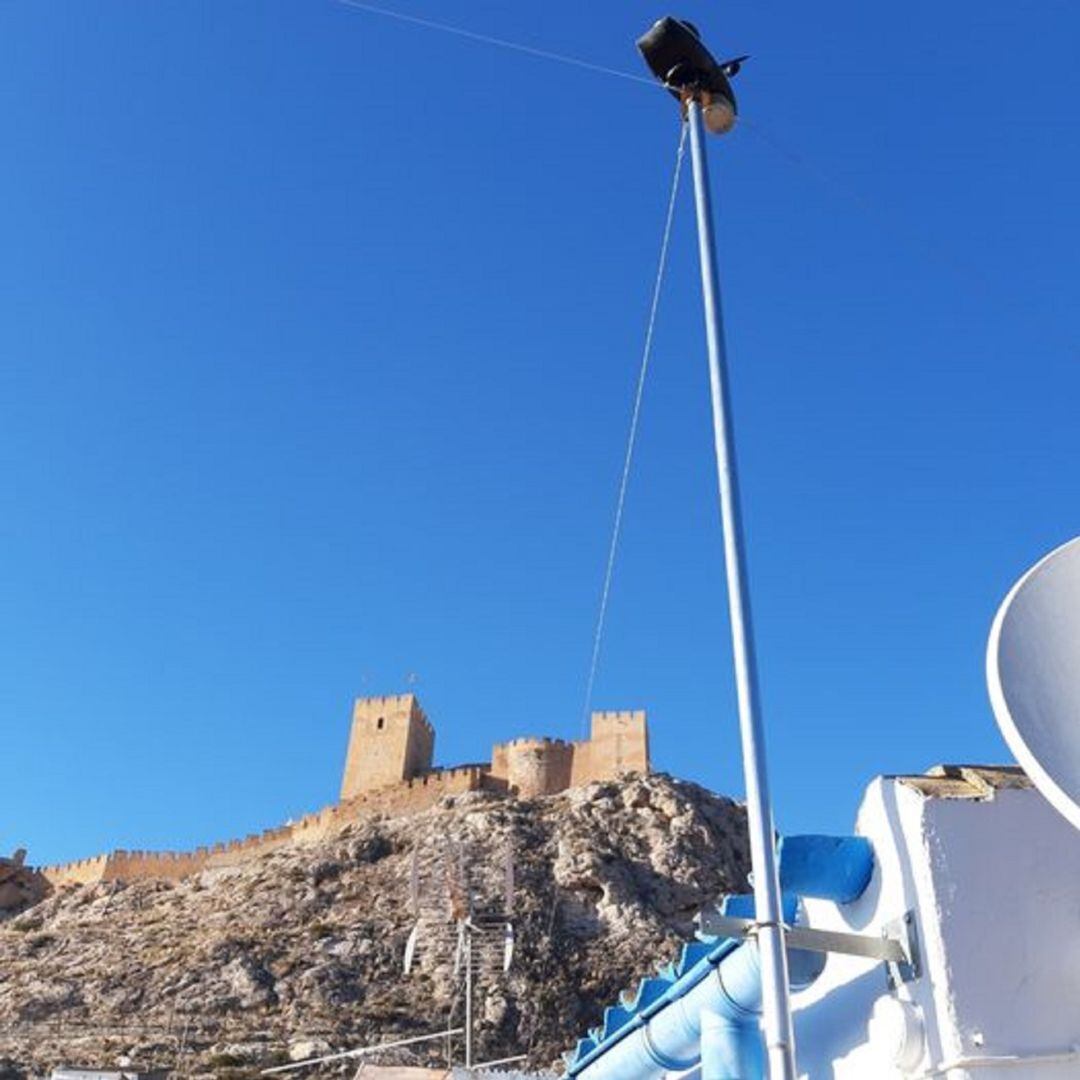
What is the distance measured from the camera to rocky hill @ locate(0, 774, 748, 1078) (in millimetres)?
35000

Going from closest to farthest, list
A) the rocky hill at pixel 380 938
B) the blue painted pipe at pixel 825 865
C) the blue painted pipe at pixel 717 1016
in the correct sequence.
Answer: the blue painted pipe at pixel 825 865
the blue painted pipe at pixel 717 1016
the rocky hill at pixel 380 938

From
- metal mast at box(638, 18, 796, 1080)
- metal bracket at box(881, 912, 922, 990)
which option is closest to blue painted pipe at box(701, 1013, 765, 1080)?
metal mast at box(638, 18, 796, 1080)

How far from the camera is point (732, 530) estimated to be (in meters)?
5.11

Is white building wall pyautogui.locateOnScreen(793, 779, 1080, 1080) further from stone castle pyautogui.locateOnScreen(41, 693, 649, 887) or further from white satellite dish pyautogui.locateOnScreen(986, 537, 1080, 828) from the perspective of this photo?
stone castle pyautogui.locateOnScreen(41, 693, 649, 887)

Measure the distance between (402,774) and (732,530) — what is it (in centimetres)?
5261

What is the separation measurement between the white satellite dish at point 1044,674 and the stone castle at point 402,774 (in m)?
47.9

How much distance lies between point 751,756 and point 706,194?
9.62 feet

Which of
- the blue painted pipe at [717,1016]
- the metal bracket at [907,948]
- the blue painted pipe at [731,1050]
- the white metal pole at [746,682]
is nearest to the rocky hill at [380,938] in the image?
the blue painted pipe at [717,1016]

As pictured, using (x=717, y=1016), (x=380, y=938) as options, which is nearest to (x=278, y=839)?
(x=380, y=938)

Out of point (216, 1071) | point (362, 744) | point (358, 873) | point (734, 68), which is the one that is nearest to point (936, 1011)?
point (734, 68)

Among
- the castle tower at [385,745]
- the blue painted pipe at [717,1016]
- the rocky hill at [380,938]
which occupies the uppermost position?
the castle tower at [385,745]

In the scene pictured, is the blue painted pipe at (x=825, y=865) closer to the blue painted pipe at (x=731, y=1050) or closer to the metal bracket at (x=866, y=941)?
the metal bracket at (x=866, y=941)

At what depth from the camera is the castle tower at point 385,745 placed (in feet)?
185

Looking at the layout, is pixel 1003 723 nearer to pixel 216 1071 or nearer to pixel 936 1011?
pixel 936 1011
